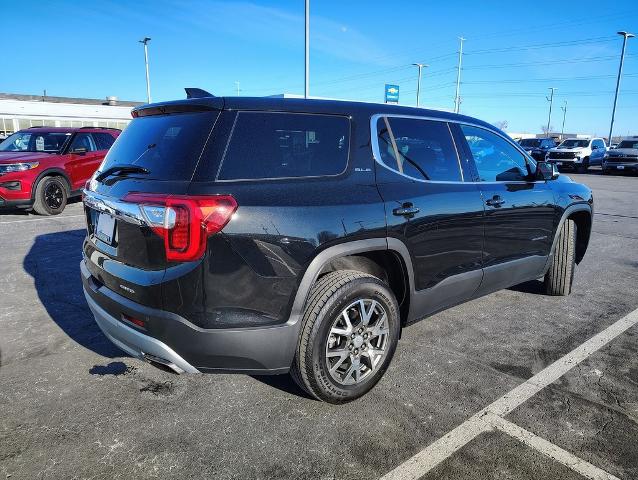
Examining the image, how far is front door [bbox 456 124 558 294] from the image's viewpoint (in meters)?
3.67

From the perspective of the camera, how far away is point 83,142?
33.8ft

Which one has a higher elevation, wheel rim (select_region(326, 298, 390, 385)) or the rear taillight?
the rear taillight

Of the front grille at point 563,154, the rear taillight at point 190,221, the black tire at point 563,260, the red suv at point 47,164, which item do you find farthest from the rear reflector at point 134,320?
the front grille at point 563,154

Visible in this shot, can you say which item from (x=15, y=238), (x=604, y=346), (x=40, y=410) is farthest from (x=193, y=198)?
(x=15, y=238)

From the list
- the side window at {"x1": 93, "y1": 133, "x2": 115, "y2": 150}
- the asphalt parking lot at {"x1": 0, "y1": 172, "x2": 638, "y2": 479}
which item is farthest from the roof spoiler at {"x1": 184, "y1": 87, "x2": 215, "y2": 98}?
the side window at {"x1": 93, "y1": 133, "x2": 115, "y2": 150}

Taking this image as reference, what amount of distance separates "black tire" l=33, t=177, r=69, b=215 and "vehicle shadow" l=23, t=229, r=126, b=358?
2256 millimetres

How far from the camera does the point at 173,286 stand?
2264 mm

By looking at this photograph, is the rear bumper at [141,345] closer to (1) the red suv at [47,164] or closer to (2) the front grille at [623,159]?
(1) the red suv at [47,164]

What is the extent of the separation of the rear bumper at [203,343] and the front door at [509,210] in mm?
1999

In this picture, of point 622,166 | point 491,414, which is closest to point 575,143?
point 622,166

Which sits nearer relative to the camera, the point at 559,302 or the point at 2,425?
the point at 2,425

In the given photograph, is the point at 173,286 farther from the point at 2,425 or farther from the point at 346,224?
the point at 2,425

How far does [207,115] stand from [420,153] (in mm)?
1548

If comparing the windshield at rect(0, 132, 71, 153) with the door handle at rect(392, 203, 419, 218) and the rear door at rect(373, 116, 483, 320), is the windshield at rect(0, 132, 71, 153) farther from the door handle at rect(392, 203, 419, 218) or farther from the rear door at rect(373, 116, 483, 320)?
the door handle at rect(392, 203, 419, 218)
